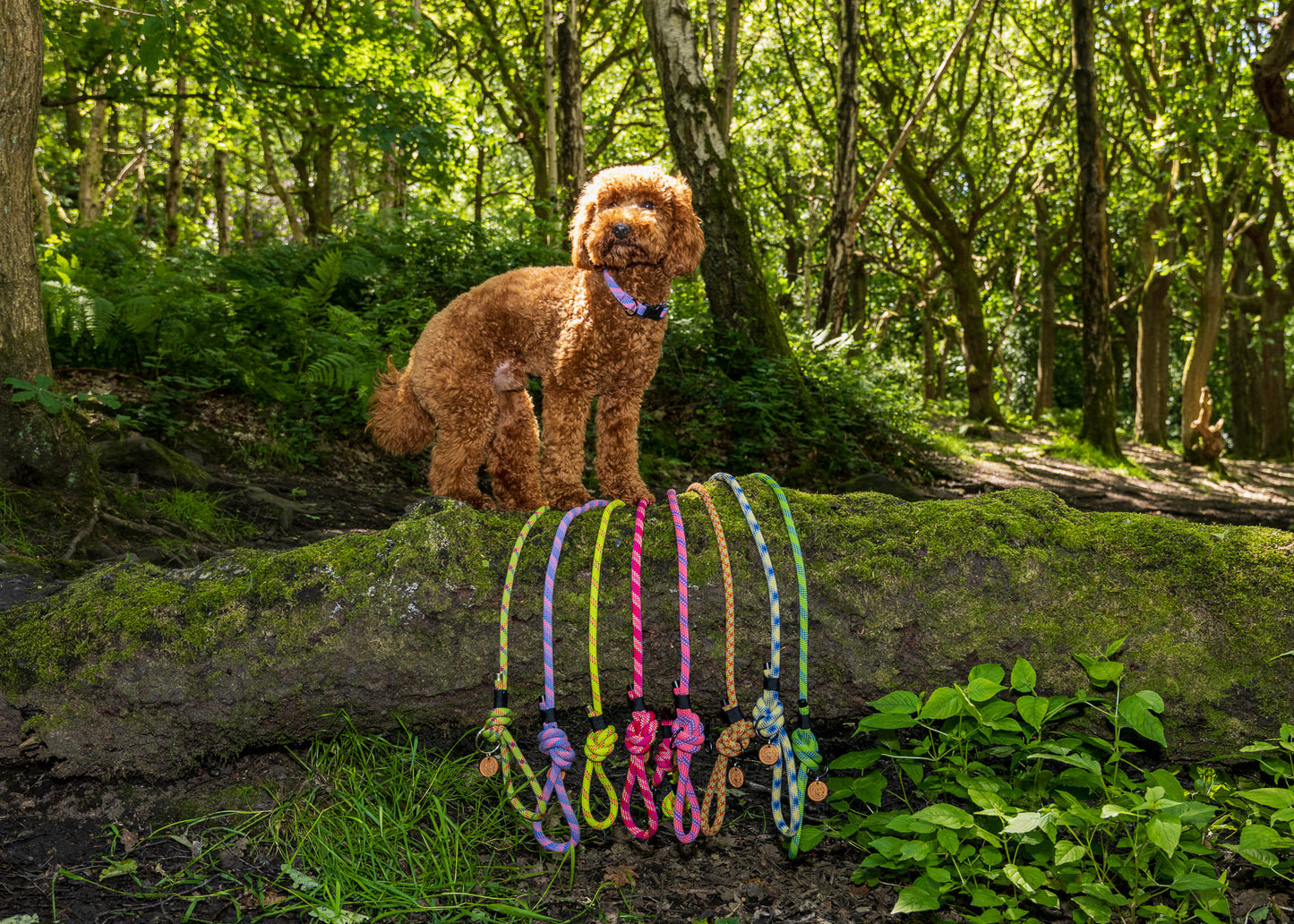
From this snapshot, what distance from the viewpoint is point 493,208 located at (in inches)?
866

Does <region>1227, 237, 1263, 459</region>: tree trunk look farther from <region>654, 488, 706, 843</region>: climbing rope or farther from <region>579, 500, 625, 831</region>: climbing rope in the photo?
<region>579, 500, 625, 831</region>: climbing rope

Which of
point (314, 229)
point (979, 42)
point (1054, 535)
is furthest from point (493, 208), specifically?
point (1054, 535)

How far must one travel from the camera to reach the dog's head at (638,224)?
10.0 ft

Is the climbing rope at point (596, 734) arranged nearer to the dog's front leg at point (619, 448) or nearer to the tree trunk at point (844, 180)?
the dog's front leg at point (619, 448)

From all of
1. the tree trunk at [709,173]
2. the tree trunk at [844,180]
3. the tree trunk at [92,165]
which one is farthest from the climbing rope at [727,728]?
the tree trunk at [92,165]

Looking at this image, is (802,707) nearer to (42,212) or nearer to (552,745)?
(552,745)

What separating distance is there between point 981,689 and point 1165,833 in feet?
1.71

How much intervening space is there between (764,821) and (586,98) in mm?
21135

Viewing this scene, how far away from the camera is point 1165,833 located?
187 cm

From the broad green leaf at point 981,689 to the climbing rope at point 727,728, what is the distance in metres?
0.63

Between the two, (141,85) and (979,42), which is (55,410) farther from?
(979,42)

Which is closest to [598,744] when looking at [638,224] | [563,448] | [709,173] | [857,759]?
[857,759]

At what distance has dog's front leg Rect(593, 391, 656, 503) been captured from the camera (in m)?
3.28

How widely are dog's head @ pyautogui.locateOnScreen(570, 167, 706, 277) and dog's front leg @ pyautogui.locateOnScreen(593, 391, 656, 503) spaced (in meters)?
0.56
